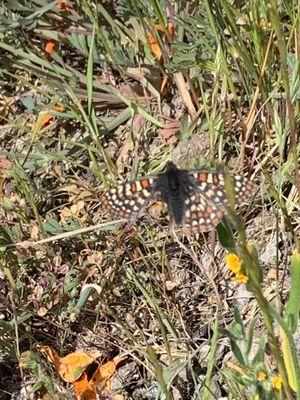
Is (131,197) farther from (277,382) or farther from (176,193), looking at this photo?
(277,382)

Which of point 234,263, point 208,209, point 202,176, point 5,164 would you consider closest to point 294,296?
point 234,263

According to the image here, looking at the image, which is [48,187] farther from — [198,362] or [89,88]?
[198,362]

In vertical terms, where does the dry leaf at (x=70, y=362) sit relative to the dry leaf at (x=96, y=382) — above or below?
above

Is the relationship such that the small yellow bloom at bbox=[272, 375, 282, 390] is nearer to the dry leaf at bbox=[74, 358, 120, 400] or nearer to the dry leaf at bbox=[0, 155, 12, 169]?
the dry leaf at bbox=[74, 358, 120, 400]

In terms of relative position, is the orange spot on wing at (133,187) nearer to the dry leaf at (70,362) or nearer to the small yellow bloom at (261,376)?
the dry leaf at (70,362)

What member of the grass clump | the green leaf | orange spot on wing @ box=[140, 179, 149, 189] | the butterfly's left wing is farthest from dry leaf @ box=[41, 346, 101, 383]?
the green leaf

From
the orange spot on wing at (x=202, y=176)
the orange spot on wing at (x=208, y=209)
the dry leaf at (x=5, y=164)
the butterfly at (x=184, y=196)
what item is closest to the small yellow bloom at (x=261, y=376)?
the butterfly at (x=184, y=196)

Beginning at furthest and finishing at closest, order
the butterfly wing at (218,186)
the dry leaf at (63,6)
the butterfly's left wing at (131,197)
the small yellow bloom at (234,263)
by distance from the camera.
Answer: the dry leaf at (63,6)
the butterfly's left wing at (131,197)
the butterfly wing at (218,186)
the small yellow bloom at (234,263)

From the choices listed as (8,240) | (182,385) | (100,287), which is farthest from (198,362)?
(8,240)
